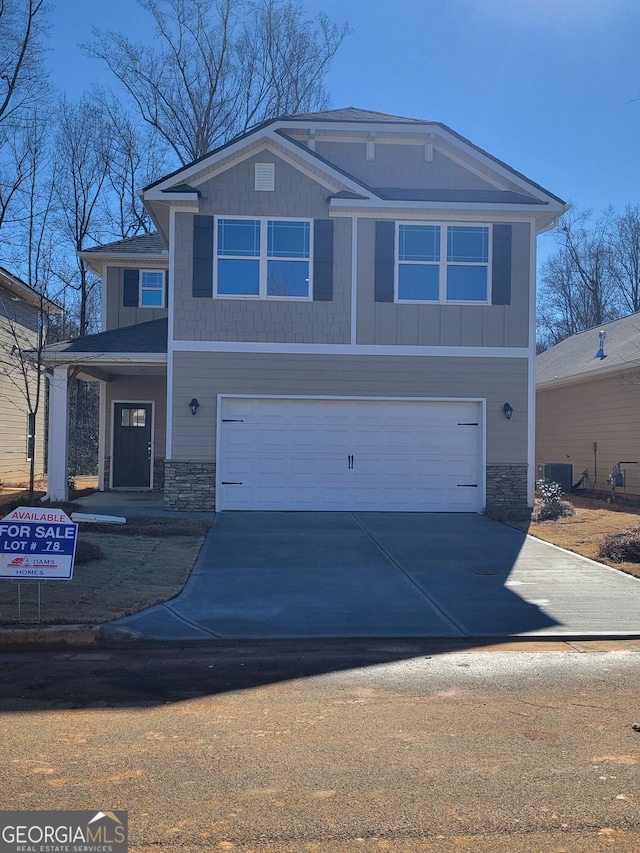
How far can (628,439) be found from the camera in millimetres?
20625

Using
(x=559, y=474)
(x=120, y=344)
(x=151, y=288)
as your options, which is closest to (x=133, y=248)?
(x=151, y=288)

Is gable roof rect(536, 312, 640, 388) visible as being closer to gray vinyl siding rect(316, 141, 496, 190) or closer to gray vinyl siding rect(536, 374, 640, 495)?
gray vinyl siding rect(536, 374, 640, 495)

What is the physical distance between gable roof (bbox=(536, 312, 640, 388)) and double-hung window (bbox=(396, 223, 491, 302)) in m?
4.97

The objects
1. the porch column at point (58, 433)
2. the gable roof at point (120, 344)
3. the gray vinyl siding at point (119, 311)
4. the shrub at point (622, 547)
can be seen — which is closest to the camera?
the shrub at point (622, 547)

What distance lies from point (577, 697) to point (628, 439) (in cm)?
1576

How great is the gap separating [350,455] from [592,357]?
399 inches

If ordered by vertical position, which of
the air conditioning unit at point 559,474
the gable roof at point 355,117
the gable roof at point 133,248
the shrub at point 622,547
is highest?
the gable roof at point 355,117

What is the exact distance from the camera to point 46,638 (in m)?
7.77

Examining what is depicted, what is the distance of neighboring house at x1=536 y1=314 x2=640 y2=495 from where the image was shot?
2044 cm

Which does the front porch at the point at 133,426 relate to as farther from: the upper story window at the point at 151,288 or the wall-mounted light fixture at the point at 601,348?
the wall-mounted light fixture at the point at 601,348

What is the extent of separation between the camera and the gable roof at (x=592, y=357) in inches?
814

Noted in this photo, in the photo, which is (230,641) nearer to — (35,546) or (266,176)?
(35,546)

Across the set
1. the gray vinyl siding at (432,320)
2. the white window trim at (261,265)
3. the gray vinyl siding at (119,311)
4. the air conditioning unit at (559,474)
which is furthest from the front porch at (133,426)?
the air conditioning unit at (559,474)

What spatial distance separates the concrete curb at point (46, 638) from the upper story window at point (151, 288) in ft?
48.9
